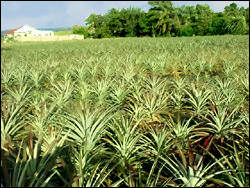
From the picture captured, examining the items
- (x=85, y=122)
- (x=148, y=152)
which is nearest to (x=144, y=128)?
(x=148, y=152)

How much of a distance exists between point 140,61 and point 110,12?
152 feet

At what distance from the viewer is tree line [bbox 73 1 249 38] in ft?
137

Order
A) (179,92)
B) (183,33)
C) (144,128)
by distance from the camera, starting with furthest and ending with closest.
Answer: (183,33) < (179,92) < (144,128)

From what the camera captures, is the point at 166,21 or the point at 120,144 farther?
the point at 166,21

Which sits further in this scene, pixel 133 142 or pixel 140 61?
pixel 140 61

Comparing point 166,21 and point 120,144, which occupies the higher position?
point 166,21

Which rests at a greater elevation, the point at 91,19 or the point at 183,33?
the point at 91,19

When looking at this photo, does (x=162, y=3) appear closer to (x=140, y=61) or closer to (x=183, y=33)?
(x=183, y=33)

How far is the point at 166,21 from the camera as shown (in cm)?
4297

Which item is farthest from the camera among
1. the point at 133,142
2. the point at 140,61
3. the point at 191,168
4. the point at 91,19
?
the point at 91,19

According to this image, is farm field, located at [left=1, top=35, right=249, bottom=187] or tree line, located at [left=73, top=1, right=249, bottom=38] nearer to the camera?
farm field, located at [left=1, top=35, right=249, bottom=187]

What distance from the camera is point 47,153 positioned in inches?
73.2

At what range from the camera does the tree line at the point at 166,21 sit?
41.8 m

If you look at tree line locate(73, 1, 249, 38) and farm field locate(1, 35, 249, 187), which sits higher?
tree line locate(73, 1, 249, 38)
